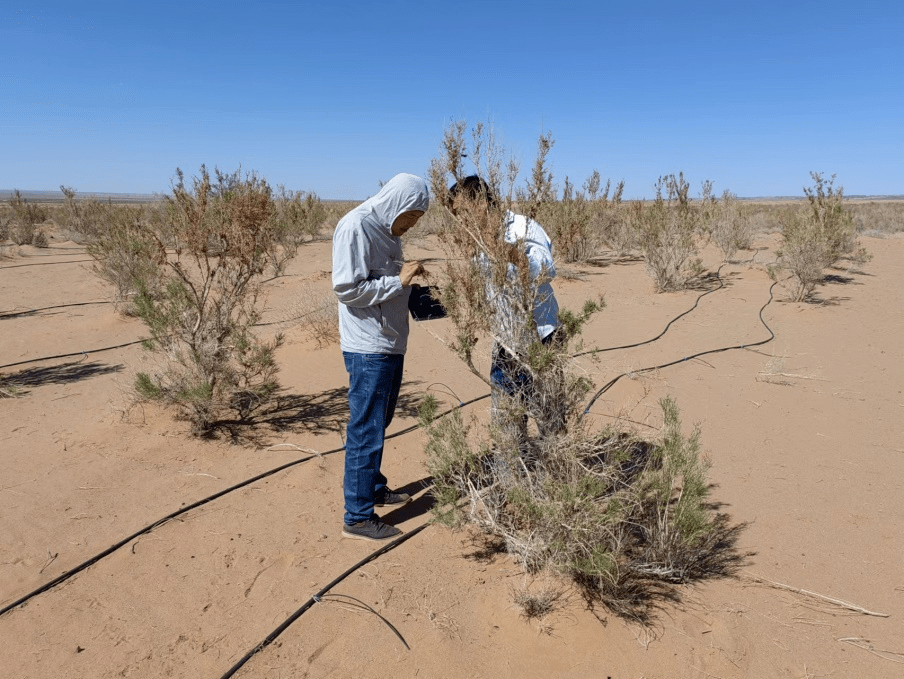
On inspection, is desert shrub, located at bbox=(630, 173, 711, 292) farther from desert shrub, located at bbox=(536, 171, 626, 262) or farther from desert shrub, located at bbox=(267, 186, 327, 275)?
desert shrub, located at bbox=(267, 186, 327, 275)

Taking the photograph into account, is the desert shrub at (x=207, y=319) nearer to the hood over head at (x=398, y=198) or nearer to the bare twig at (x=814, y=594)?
the hood over head at (x=398, y=198)

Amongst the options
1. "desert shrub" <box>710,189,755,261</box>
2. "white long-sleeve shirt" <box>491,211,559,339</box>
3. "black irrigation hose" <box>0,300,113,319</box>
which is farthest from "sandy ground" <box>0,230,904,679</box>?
"desert shrub" <box>710,189,755,261</box>

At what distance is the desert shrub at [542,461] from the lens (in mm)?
2334

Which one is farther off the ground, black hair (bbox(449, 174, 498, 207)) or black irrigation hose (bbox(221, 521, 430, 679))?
black hair (bbox(449, 174, 498, 207))

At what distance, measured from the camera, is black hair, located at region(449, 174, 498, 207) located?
8.05 ft

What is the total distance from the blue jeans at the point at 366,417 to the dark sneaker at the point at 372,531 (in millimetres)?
51

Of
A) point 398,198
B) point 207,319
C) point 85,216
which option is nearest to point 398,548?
point 398,198

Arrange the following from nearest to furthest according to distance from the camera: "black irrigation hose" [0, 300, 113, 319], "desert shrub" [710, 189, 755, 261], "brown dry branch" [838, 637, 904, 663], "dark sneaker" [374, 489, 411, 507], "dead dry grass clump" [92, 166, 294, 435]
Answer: "brown dry branch" [838, 637, 904, 663]
"dark sneaker" [374, 489, 411, 507]
"dead dry grass clump" [92, 166, 294, 435]
"black irrigation hose" [0, 300, 113, 319]
"desert shrub" [710, 189, 755, 261]

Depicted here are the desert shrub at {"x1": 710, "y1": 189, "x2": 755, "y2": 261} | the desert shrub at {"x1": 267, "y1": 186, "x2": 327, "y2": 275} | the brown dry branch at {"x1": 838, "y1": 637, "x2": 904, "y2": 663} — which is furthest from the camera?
the desert shrub at {"x1": 710, "y1": 189, "x2": 755, "y2": 261}

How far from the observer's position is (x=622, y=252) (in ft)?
45.9

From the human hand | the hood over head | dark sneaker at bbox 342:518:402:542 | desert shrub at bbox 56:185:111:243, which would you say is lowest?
dark sneaker at bbox 342:518:402:542

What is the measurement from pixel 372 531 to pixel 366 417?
1.98 feet

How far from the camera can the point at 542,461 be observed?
2602mm

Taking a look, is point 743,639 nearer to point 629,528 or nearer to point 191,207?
point 629,528
